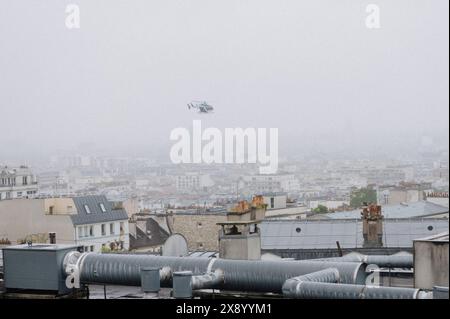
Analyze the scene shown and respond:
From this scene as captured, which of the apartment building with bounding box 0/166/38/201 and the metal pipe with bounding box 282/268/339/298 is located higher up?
the apartment building with bounding box 0/166/38/201

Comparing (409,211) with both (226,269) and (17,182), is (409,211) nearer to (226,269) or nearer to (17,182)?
(17,182)

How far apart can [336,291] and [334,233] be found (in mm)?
5410

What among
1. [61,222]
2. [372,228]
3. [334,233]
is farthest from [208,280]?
[61,222]

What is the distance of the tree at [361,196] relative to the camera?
54.6 ft

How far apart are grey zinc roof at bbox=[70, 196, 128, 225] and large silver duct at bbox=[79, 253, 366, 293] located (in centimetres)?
817

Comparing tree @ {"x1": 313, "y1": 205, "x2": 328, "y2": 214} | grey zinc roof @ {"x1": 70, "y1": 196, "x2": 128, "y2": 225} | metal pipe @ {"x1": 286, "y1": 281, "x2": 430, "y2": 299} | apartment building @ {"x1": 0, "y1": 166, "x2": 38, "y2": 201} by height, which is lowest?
tree @ {"x1": 313, "y1": 205, "x2": 328, "y2": 214}

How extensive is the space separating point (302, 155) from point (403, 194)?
22.3 ft

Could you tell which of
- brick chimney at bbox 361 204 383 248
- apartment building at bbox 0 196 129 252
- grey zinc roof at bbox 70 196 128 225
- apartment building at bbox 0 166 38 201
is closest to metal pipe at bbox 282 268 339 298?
brick chimney at bbox 361 204 383 248

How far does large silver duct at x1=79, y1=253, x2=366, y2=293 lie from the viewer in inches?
212

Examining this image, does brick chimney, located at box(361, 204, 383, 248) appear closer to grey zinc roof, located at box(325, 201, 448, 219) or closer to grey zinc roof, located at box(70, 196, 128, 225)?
grey zinc roof, located at box(325, 201, 448, 219)

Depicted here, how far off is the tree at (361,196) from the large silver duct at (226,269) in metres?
10.9
